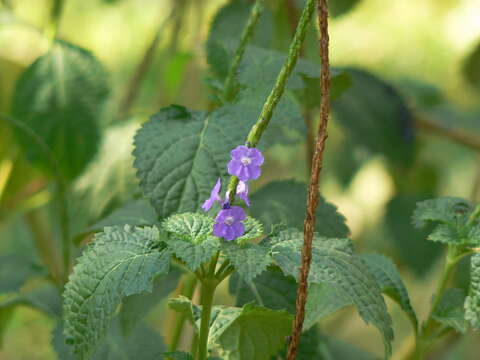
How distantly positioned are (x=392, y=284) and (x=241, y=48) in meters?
0.26

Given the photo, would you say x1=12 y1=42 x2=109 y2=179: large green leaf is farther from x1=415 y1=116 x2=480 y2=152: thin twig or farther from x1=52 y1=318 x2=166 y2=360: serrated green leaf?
x1=415 y1=116 x2=480 y2=152: thin twig

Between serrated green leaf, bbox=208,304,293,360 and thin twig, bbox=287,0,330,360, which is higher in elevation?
thin twig, bbox=287,0,330,360

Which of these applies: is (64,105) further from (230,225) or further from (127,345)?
(230,225)

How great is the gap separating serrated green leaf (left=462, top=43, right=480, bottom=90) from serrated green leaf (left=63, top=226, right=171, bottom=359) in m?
1.05

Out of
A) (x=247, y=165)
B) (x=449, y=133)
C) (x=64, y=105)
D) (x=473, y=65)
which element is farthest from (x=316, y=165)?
(x=473, y=65)

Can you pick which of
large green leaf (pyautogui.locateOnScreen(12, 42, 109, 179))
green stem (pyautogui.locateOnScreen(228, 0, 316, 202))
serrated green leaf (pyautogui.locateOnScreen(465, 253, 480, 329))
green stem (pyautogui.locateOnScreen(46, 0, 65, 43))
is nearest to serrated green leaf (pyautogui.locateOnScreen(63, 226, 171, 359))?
green stem (pyautogui.locateOnScreen(228, 0, 316, 202))

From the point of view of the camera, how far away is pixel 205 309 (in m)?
0.55

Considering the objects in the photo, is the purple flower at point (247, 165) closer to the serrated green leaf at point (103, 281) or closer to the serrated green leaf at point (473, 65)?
the serrated green leaf at point (103, 281)

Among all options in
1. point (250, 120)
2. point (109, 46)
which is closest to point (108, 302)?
point (250, 120)

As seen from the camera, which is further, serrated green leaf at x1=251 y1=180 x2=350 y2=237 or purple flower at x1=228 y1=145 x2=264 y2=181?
serrated green leaf at x1=251 y1=180 x2=350 y2=237

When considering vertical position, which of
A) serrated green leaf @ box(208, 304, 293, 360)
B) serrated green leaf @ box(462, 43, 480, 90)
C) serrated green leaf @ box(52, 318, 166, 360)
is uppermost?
serrated green leaf @ box(462, 43, 480, 90)

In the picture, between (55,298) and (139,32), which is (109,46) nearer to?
(139,32)

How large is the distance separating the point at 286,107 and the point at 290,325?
21 cm

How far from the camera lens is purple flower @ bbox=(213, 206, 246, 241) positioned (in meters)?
0.52
